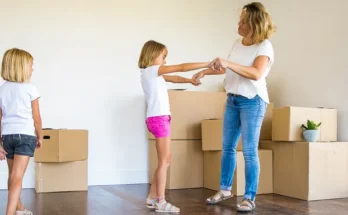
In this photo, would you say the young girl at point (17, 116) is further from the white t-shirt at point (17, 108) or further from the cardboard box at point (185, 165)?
the cardboard box at point (185, 165)

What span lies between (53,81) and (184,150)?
45.0 inches

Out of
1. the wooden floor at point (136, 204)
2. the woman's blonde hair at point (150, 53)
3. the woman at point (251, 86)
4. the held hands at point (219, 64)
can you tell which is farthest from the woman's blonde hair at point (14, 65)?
the woman at point (251, 86)

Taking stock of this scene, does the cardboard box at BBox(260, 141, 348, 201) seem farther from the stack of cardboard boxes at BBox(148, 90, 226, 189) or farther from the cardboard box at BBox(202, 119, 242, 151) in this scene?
the stack of cardboard boxes at BBox(148, 90, 226, 189)

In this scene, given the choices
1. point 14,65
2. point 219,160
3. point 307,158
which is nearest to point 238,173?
point 219,160

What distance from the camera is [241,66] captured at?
7.03 feet

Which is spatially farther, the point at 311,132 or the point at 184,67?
the point at 311,132

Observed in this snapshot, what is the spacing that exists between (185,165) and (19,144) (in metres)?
1.56

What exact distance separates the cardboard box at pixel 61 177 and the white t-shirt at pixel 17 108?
3.57 ft

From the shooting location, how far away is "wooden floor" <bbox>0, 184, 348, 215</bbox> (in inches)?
89.1

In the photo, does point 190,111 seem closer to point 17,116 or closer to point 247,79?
point 247,79

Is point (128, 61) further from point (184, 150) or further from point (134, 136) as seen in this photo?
point (184, 150)

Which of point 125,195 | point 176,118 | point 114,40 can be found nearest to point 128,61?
point 114,40

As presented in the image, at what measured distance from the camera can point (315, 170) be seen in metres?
2.68

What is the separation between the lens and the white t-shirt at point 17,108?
6.41ft
